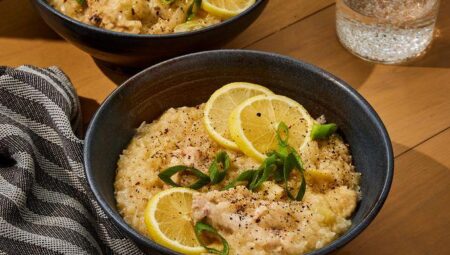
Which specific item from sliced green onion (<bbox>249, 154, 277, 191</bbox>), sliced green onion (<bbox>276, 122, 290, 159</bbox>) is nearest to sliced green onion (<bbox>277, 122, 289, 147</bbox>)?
sliced green onion (<bbox>276, 122, 290, 159</bbox>)

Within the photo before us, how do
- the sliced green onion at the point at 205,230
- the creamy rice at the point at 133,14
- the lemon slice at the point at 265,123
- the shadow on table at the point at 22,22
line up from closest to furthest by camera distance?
the sliced green onion at the point at 205,230 < the lemon slice at the point at 265,123 < the creamy rice at the point at 133,14 < the shadow on table at the point at 22,22

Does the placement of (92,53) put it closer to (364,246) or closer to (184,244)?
(184,244)

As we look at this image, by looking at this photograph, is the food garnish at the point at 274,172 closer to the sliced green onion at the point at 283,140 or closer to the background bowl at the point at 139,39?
the sliced green onion at the point at 283,140

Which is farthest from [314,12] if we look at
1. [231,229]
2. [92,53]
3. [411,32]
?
[231,229]

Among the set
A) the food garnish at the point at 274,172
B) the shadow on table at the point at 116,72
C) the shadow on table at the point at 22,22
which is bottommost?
the shadow on table at the point at 116,72

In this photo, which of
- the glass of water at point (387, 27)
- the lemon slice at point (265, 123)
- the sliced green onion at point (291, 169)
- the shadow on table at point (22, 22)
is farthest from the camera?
the shadow on table at point (22, 22)

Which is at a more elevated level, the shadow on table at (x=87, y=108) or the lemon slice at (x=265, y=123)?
the lemon slice at (x=265, y=123)

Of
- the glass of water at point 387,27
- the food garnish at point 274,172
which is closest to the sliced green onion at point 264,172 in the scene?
the food garnish at point 274,172
